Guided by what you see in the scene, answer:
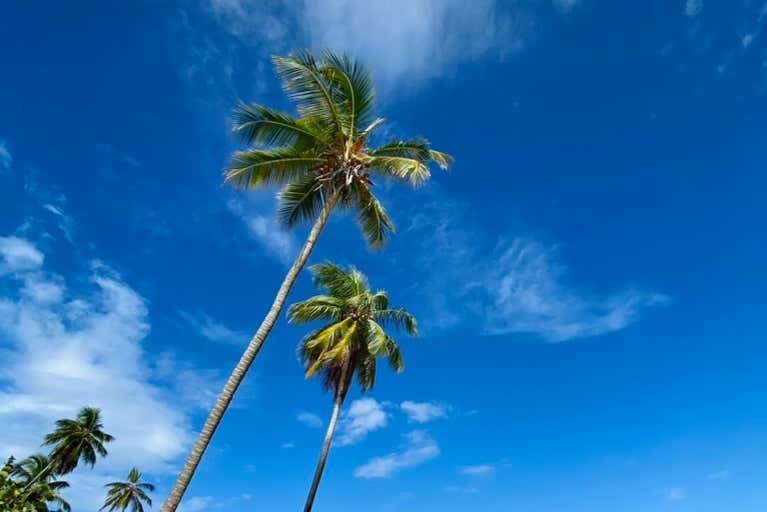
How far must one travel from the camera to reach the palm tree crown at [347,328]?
21516mm

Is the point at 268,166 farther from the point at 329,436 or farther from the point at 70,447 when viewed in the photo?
the point at 70,447

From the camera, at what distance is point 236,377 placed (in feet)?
36.3

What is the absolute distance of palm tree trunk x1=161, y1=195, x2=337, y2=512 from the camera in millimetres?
9805

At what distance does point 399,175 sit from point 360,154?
1.31 meters

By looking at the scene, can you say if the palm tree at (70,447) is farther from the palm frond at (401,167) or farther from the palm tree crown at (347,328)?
the palm frond at (401,167)

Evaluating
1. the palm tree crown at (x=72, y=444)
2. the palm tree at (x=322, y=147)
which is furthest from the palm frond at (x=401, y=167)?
the palm tree crown at (x=72, y=444)

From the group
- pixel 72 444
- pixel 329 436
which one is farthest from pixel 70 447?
pixel 329 436

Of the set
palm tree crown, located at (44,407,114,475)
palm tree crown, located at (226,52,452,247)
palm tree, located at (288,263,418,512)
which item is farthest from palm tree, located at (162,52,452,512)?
palm tree crown, located at (44,407,114,475)

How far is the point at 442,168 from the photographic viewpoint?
52.2ft

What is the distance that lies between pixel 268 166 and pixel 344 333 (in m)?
9.43


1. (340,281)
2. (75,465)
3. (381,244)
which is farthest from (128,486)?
(381,244)

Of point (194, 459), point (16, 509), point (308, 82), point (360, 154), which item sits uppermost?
point (308, 82)

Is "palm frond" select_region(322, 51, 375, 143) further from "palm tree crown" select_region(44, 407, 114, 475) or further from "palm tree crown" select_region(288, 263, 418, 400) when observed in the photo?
"palm tree crown" select_region(44, 407, 114, 475)

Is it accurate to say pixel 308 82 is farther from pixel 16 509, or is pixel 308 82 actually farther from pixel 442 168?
pixel 16 509
